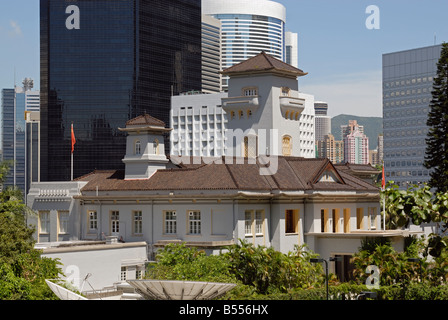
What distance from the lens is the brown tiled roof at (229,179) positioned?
218ft

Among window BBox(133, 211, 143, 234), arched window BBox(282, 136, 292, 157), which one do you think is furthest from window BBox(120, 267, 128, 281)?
arched window BBox(282, 136, 292, 157)

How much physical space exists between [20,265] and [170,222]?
19.7 meters

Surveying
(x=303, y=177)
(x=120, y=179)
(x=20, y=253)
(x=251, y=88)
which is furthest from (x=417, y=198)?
(x=251, y=88)

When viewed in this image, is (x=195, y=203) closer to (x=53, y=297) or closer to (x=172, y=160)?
(x=172, y=160)

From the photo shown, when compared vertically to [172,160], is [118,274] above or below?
below

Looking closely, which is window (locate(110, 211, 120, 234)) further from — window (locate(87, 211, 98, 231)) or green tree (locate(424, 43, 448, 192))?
green tree (locate(424, 43, 448, 192))

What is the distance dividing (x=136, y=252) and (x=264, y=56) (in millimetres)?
25829

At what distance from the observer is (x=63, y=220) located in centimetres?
7306

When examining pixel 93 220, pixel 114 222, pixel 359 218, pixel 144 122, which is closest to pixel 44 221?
pixel 93 220

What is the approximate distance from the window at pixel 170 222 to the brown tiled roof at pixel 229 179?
2.08 m

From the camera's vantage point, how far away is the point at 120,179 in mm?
72812

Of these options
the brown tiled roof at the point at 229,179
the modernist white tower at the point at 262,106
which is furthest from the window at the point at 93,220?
the modernist white tower at the point at 262,106

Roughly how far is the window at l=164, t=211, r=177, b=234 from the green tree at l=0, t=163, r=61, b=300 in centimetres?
1368

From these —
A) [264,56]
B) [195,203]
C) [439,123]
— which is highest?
[264,56]
